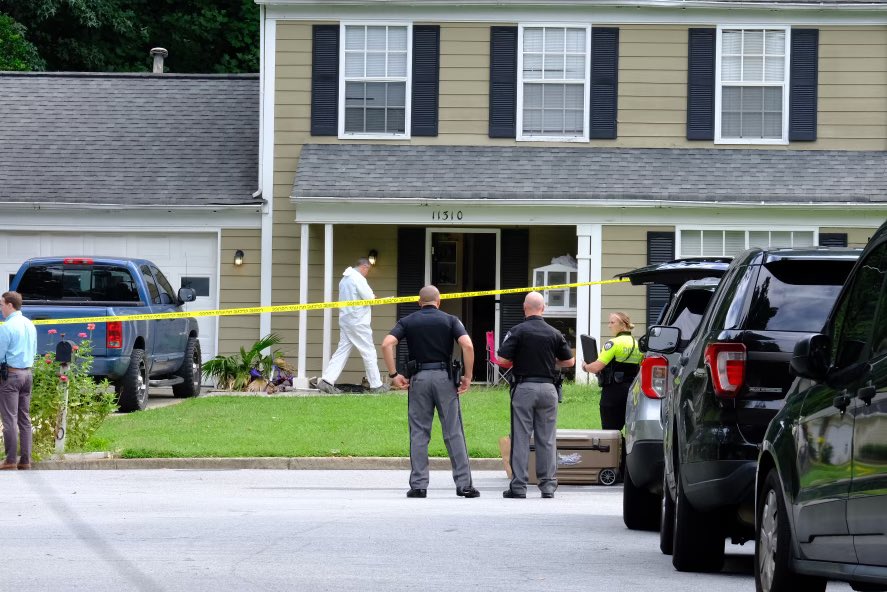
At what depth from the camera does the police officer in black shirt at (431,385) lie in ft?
46.1

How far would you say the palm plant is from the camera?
2372 cm

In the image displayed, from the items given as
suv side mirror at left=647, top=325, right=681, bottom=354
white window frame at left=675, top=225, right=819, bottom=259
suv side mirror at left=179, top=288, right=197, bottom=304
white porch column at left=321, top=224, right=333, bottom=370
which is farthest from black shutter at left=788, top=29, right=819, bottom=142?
suv side mirror at left=647, top=325, right=681, bottom=354

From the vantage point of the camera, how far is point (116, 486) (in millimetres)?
14539

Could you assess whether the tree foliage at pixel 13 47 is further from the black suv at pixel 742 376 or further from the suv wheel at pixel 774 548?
the suv wheel at pixel 774 548

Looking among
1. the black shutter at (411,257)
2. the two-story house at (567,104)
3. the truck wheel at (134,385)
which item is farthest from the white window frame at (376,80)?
the truck wheel at (134,385)

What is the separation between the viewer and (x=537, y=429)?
1416 cm

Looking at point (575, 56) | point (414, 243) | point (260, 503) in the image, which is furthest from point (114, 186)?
point (260, 503)

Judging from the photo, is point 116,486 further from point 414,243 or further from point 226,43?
point 226,43

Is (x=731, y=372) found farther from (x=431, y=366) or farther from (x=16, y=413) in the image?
(x=16, y=413)

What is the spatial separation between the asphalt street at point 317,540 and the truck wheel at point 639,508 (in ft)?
0.71

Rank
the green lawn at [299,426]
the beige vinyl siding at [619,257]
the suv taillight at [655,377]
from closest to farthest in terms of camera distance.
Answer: the suv taillight at [655,377] → the green lawn at [299,426] → the beige vinyl siding at [619,257]

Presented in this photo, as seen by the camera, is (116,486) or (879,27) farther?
(879,27)

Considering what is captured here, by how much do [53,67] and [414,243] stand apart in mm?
18267

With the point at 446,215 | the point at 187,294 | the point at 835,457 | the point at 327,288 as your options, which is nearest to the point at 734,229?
the point at 446,215
